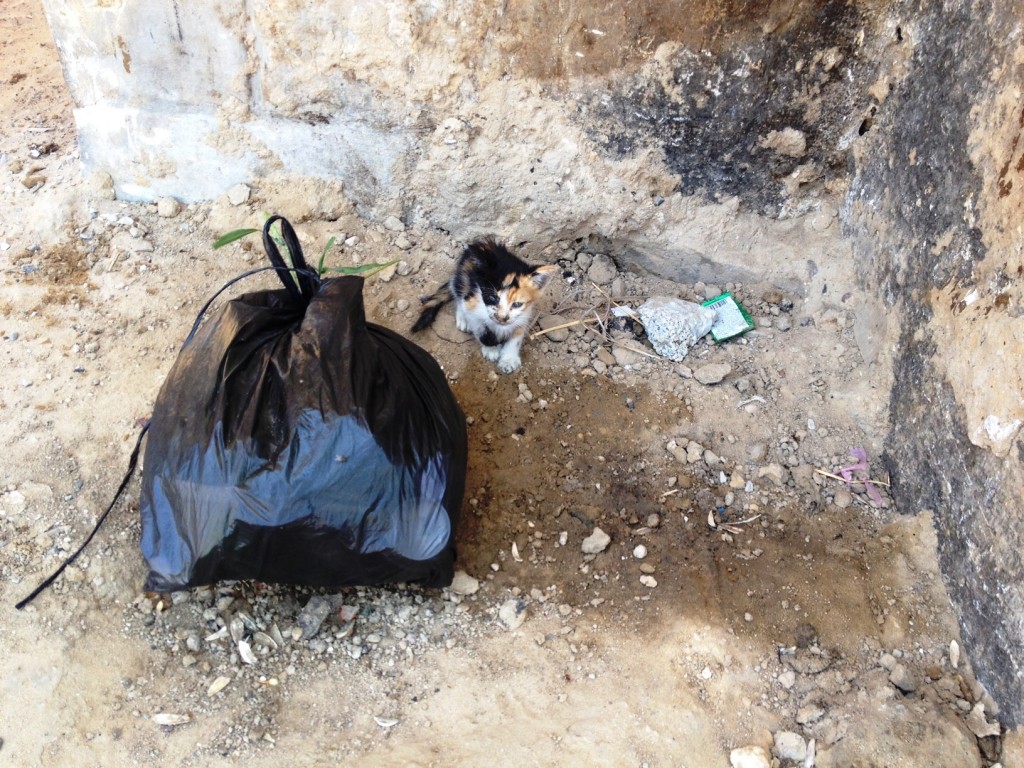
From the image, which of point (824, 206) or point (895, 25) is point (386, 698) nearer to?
point (824, 206)

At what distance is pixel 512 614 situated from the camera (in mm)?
2209

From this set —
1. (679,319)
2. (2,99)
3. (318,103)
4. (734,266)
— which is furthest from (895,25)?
(2,99)

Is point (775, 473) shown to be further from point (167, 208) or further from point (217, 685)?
point (167, 208)

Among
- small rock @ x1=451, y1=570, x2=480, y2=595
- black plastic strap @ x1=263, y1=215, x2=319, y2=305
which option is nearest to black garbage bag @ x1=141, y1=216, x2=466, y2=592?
black plastic strap @ x1=263, y1=215, x2=319, y2=305

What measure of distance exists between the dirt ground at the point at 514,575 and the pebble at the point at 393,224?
0.17 feet

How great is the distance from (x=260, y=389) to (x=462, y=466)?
596 millimetres

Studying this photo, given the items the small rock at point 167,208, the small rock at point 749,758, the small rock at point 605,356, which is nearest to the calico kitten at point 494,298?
the small rock at point 605,356

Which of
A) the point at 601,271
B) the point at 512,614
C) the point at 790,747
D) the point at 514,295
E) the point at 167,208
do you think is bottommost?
the point at 790,747

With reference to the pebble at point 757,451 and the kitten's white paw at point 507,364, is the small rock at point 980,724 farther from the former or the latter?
the kitten's white paw at point 507,364

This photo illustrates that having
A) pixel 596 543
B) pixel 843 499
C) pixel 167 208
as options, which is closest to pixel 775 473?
pixel 843 499

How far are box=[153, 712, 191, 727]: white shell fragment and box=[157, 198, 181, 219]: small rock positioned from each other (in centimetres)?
188

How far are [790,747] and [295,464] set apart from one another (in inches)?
59.2

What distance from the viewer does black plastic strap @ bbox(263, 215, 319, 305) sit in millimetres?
2123

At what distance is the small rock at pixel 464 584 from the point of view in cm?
225
